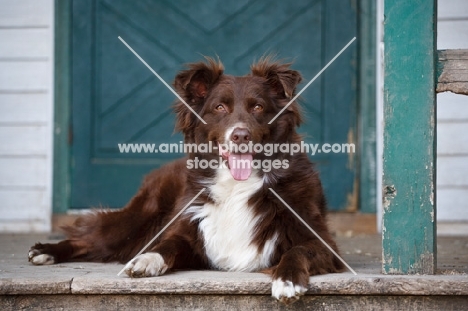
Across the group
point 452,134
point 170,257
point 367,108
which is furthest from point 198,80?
point 452,134

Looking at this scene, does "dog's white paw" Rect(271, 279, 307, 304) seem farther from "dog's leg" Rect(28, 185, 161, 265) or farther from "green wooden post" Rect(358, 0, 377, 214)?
"green wooden post" Rect(358, 0, 377, 214)

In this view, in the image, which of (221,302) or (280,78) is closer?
(221,302)

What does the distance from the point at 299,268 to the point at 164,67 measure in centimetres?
328

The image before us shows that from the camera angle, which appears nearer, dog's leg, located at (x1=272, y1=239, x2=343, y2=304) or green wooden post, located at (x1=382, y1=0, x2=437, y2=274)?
dog's leg, located at (x1=272, y1=239, x2=343, y2=304)

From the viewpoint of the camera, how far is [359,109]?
6.23 meters

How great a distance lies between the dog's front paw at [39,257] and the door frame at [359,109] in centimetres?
204

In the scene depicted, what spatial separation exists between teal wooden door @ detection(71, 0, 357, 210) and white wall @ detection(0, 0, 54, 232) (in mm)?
238

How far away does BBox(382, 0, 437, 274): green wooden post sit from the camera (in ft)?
11.2

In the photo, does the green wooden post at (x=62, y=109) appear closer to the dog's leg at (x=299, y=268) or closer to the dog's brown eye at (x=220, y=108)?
the dog's brown eye at (x=220, y=108)

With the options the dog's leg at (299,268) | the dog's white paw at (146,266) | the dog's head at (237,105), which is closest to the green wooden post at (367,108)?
the dog's head at (237,105)

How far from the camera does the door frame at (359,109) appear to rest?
242 inches

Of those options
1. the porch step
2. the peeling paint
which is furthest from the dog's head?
the peeling paint

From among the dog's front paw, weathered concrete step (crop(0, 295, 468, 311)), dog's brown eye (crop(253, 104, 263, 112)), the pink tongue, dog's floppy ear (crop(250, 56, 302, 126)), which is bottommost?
weathered concrete step (crop(0, 295, 468, 311))

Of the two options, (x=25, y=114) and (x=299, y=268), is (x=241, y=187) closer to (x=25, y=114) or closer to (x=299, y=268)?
(x=299, y=268)
